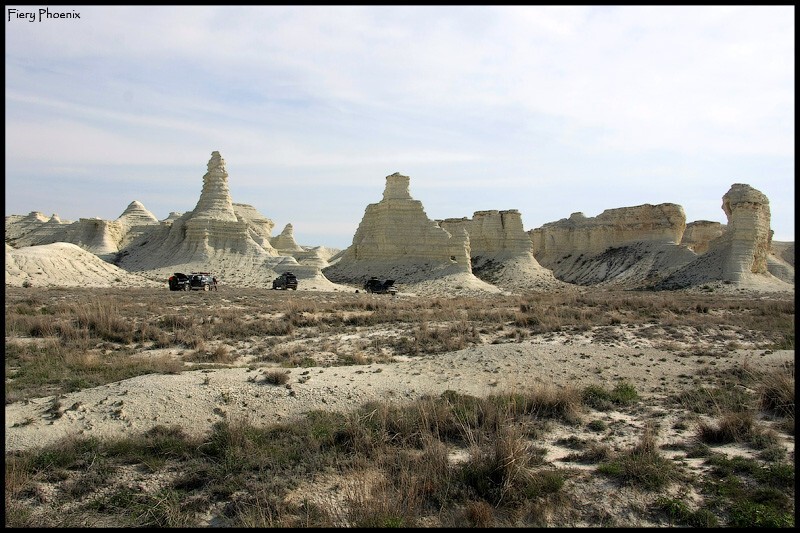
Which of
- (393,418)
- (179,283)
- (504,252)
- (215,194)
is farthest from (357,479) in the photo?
(504,252)

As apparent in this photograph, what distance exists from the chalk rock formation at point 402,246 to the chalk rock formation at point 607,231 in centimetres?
2483

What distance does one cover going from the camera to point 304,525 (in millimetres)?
5262

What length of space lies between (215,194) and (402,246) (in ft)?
60.8

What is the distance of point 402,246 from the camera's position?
51.9 meters

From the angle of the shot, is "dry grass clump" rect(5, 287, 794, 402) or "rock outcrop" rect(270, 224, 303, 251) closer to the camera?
"dry grass clump" rect(5, 287, 794, 402)

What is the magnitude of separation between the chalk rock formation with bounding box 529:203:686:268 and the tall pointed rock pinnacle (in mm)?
41393

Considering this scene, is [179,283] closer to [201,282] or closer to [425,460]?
[201,282]

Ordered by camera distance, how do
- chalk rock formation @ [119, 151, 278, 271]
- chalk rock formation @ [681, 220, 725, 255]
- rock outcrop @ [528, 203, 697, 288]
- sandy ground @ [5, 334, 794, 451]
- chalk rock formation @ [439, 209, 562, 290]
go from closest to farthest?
1. sandy ground @ [5, 334, 794, 451]
2. chalk rock formation @ [119, 151, 278, 271]
3. chalk rock formation @ [439, 209, 562, 290]
4. rock outcrop @ [528, 203, 697, 288]
5. chalk rock formation @ [681, 220, 725, 255]

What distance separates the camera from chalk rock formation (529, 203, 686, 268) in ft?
202

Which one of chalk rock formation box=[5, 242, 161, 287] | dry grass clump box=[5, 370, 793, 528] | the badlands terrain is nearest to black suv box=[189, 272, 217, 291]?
chalk rock formation box=[5, 242, 161, 287]

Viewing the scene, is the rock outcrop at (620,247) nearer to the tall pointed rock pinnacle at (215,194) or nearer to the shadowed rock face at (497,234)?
the shadowed rock face at (497,234)

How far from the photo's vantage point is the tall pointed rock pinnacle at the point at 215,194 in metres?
49.6

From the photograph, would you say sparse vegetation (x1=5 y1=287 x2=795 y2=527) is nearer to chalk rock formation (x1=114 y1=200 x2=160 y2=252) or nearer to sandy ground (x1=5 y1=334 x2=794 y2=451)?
sandy ground (x1=5 y1=334 x2=794 y2=451)

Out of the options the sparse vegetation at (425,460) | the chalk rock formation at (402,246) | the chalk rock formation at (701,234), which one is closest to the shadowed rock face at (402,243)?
the chalk rock formation at (402,246)
